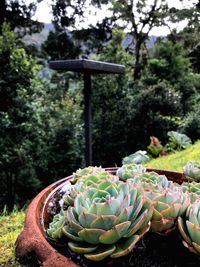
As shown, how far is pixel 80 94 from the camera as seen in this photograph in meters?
9.48

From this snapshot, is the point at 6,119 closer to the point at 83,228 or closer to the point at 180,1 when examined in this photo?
the point at 83,228

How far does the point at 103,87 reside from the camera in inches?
341

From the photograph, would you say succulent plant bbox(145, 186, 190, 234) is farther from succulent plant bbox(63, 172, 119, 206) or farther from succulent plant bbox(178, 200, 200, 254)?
succulent plant bbox(63, 172, 119, 206)

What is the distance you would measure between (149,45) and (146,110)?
6.63 m

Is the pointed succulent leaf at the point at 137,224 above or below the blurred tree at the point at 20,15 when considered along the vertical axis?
below

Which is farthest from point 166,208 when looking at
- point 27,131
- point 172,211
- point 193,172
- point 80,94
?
point 80,94

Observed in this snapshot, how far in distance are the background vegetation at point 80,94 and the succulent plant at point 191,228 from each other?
556 centimetres

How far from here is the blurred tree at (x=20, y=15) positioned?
1056 cm

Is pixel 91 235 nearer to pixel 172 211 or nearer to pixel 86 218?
pixel 86 218

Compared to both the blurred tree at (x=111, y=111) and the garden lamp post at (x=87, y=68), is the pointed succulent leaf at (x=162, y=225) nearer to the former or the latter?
the garden lamp post at (x=87, y=68)

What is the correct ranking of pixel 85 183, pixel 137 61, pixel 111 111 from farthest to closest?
pixel 137 61 → pixel 111 111 → pixel 85 183

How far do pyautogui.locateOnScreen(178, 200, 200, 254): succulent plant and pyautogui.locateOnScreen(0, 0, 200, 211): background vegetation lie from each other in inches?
219

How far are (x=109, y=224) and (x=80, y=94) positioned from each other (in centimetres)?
894

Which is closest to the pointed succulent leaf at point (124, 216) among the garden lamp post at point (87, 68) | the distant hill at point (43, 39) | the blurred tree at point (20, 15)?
the garden lamp post at point (87, 68)
